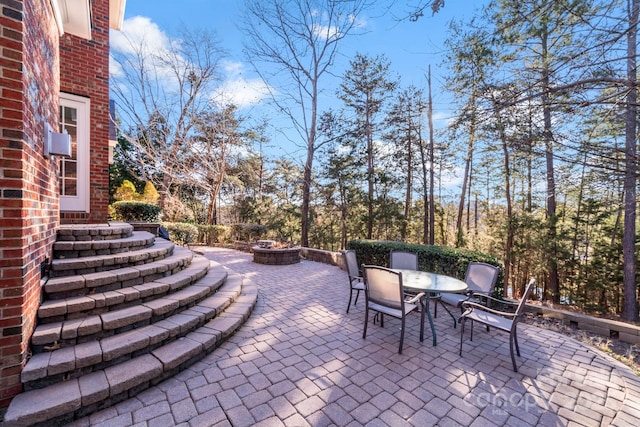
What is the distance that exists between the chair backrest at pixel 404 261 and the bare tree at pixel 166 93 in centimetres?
996

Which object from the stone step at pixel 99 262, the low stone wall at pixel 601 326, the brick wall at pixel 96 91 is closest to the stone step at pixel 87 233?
the stone step at pixel 99 262

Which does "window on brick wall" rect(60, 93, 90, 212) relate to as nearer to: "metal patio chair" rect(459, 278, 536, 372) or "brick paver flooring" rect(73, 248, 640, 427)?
"brick paver flooring" rect(73, 248, 640, 427)

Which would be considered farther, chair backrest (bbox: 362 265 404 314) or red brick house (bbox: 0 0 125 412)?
chair backrest (bbox: 362 265 404 314)

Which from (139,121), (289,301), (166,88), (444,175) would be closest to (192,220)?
(139,121)

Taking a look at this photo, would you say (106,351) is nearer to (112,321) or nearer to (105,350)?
(105,350)

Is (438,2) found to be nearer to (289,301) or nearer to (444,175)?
(289,301)

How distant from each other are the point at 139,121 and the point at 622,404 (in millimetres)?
14100

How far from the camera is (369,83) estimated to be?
10.3 metres

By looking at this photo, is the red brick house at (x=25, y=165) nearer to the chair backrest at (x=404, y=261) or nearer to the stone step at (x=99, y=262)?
the stone step at (x=99, y=262)

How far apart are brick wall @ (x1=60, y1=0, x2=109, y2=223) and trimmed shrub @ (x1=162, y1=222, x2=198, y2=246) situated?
177 inches

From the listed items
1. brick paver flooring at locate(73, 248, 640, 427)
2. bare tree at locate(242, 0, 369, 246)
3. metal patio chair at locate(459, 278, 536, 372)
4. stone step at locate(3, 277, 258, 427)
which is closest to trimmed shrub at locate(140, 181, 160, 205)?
bare tree at locate(242, 0, 369, 246)

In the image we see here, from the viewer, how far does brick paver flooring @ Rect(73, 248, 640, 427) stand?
1823mm

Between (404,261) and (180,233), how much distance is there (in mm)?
7906

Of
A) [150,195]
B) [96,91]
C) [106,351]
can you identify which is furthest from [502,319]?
[150,195]
